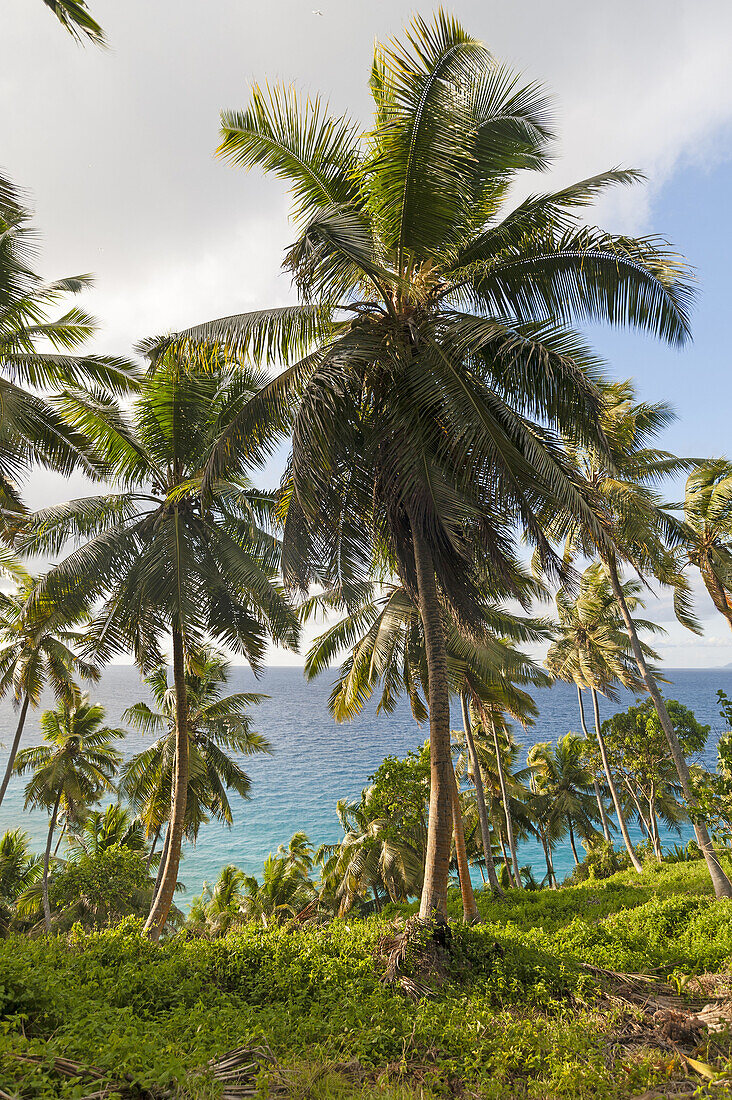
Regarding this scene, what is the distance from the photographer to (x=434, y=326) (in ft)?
26.5

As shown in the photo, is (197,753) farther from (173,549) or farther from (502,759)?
(502,759)

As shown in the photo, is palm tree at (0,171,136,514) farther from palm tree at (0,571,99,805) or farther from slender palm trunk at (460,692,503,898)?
slender palm trunk at (460,692,503,898)

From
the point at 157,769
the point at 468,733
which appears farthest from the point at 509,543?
the point at 157,769

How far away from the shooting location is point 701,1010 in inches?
222

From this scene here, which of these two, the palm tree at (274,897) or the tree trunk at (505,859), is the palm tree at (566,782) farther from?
the palm tree at (274,897)

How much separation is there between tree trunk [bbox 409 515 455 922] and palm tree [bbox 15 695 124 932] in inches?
674

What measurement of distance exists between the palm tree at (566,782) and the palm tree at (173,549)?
950 inches

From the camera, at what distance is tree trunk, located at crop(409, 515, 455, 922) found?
7.14 meters

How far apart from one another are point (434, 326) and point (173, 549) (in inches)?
224

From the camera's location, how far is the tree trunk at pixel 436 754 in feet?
23.4

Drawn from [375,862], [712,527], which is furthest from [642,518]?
[375,862]

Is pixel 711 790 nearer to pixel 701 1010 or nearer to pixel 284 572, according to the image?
pixel 701 1010

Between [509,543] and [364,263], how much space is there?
446 centimetres

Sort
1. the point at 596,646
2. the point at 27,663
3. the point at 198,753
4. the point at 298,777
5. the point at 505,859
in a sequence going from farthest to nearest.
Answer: the point at 298,777 → the point at 505,859 → the point at 596,646 → the point at 198,753 → the point at 27,663
